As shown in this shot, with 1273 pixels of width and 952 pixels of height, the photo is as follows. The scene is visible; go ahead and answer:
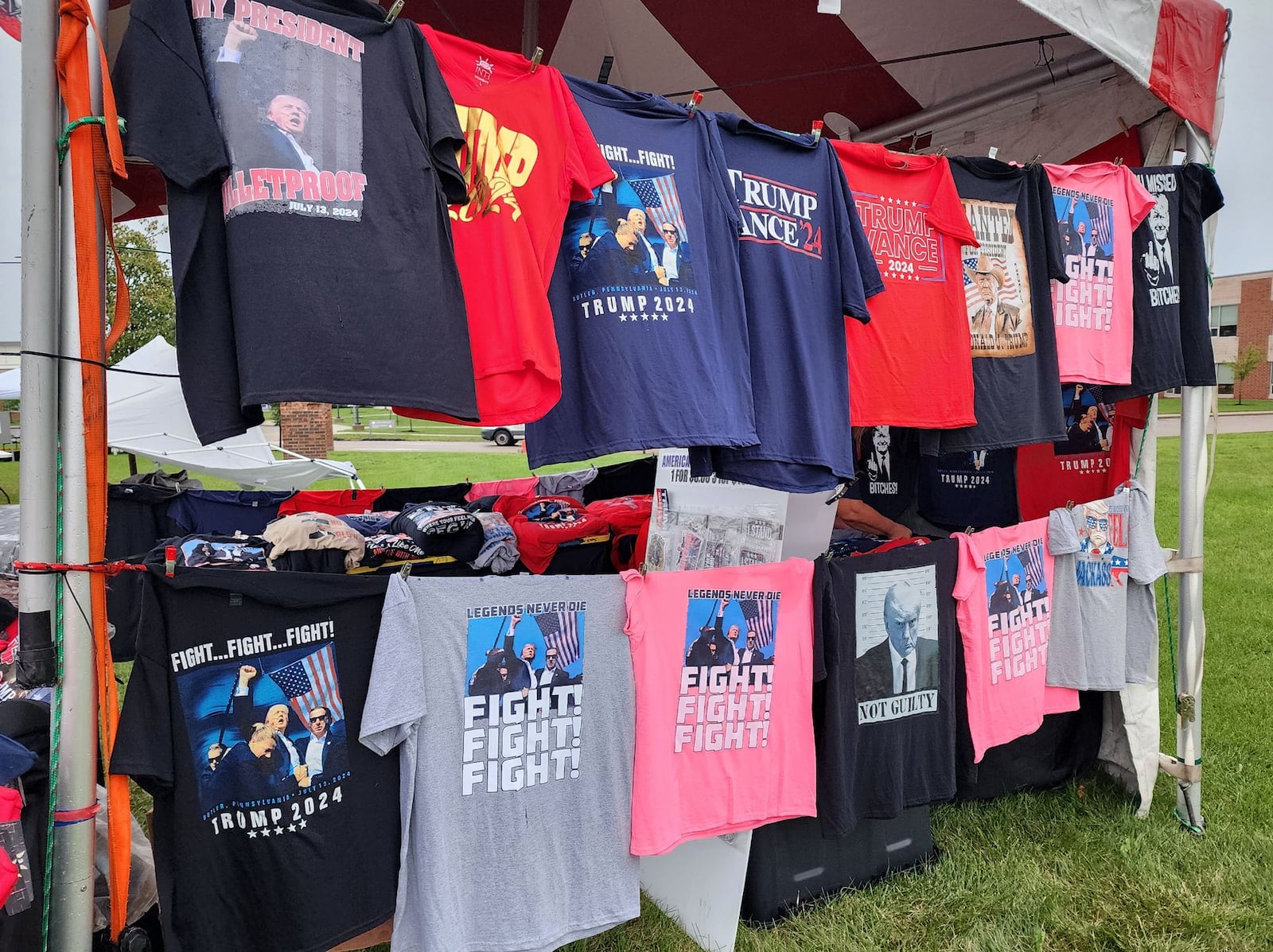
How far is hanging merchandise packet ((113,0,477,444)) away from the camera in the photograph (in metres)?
1.57

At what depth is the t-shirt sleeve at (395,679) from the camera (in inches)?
79.0

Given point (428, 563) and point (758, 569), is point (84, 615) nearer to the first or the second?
point (428, 563)

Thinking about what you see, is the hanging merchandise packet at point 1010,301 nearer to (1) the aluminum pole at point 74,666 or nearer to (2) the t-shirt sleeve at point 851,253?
(2) the t-shirt sleeve at point 851,253

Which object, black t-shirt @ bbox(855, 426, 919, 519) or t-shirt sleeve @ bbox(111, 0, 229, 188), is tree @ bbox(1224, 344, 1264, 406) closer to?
black t-shirt @ bbox(855, 426, 919, 519)

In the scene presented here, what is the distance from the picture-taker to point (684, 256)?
215cm

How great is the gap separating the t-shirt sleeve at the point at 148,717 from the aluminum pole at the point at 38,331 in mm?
187

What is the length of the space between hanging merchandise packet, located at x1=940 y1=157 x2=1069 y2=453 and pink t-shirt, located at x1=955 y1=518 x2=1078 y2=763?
44cm

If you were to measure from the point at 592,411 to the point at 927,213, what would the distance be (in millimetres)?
1447

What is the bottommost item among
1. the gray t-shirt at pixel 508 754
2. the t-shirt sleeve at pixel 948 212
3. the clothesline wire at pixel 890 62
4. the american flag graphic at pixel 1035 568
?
the gray t-shirt at pixel 508 754

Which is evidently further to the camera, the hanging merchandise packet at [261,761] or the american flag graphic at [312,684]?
the american flag graphic at [312,684]

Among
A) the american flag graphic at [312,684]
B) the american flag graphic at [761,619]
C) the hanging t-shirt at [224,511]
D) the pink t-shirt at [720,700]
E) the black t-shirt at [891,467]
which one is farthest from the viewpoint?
the hanging t-shirt at [224,511]

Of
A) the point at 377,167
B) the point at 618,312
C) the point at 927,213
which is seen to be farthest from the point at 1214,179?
the point at 377,167

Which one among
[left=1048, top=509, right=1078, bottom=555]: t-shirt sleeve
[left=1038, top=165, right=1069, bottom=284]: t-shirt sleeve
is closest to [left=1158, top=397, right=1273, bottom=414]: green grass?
[left=1048, top=509, right=1078, bottom=555]: t-shirt sleeve

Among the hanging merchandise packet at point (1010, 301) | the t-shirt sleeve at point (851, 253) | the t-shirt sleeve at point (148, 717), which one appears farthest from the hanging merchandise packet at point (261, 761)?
the hanging merchandise packet at point (1010, 301)
